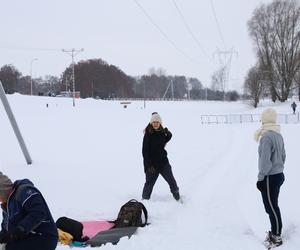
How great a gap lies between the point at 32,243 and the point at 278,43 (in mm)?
65243

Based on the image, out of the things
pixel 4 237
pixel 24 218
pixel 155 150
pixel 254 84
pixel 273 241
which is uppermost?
pixel 254 84

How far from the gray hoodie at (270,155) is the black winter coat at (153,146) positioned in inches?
119

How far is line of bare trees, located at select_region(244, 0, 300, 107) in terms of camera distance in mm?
63875

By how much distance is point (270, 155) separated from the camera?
606 cm

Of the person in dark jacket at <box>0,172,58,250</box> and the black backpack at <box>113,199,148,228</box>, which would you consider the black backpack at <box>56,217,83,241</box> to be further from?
the person in dark jacket at <box>0,172,58,250</box>

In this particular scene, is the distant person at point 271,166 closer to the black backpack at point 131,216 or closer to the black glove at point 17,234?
the black backpack at point 131,216

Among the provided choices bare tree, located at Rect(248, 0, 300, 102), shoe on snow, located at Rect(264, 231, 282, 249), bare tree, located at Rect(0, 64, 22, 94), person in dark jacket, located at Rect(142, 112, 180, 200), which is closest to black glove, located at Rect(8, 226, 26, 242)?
shoe on snow, located at Rect(264, 231, 282, 249)

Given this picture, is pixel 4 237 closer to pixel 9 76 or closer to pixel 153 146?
pixel 153 146

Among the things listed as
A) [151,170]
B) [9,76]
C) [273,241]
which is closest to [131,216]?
[151,170]

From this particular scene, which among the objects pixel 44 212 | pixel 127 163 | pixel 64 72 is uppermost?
pixel 64 72

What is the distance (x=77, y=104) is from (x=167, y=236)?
62409 millimetres

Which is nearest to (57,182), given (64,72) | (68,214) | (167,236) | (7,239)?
(68,214)

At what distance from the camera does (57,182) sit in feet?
37.3

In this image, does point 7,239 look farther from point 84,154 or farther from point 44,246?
point 84,154
